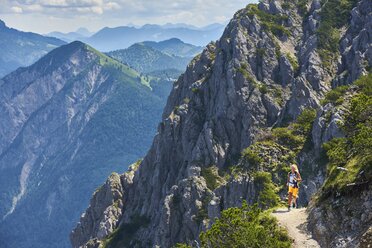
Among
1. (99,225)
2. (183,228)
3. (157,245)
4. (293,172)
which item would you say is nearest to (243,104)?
(183,228)

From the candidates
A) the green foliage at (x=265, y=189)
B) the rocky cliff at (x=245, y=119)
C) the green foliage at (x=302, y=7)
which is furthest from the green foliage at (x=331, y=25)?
the green foliage at (x=265, y=189)

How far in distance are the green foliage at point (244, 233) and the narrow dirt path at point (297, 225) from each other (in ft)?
2.13

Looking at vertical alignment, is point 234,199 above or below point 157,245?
above

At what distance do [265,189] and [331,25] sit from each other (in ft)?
227

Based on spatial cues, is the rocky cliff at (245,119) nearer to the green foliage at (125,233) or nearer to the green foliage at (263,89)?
the green foliage at (263,89)

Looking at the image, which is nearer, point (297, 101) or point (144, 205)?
point (297, 101)

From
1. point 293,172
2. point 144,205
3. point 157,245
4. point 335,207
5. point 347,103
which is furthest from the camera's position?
point 144,205

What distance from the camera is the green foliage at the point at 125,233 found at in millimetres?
131375

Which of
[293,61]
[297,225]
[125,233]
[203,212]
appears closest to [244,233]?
[297,225]

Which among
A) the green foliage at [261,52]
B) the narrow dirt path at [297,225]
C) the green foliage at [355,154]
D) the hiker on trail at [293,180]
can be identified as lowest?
the narrow dirt path at [297,225]

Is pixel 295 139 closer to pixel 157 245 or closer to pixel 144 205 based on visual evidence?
pixel 157 245

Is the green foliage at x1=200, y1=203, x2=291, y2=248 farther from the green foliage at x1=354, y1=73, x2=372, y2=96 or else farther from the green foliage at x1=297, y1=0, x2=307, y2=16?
the green foliage at x1=297, y1=0, x2=307, y2=16

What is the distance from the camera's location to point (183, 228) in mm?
111312

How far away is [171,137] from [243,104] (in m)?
30.7
